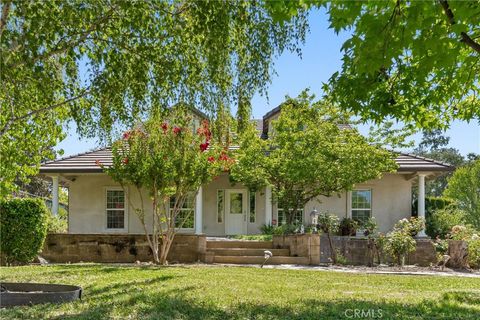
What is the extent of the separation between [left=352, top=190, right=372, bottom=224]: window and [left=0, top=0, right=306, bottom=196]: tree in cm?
1448

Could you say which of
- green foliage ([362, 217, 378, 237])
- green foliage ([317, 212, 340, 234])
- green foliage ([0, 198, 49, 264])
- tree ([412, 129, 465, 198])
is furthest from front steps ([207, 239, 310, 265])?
tree ([412, 129, 465, 198])

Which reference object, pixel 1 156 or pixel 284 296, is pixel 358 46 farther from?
pixel 1 156

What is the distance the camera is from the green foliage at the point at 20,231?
1341 centimetres

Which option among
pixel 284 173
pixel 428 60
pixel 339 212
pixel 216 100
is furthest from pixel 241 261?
pixel 428 60

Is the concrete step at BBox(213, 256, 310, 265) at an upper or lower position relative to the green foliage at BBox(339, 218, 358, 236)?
lower

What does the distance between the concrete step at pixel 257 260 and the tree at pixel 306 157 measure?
2.84 metres

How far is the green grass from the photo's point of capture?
604 centimetres

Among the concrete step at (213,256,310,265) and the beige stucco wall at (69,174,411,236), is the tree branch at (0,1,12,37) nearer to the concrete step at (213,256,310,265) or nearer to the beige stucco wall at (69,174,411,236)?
the concrete step at (213,256,310,265)

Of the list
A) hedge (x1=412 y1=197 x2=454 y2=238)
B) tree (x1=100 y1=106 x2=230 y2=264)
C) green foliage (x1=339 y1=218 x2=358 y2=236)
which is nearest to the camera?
tree (x1=100 y1=106 x2=230 y2=264)

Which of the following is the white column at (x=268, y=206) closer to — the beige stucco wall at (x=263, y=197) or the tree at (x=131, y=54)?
the beige stucco wall at (x=263, y=197)

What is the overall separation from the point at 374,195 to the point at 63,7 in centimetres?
1627

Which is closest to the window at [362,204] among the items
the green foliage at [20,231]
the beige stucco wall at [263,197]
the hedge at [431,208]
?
the beige stucco wall at [263,197]

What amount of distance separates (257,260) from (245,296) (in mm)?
7095

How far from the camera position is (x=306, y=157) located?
16.4 meters
